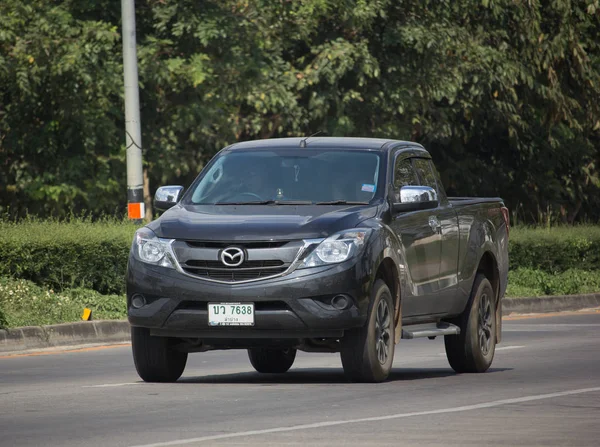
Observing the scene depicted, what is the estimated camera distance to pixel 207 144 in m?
33.5

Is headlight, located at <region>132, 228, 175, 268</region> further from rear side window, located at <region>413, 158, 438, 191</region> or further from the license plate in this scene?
rear side window, located at <region>413, 158, 438, 191</region>

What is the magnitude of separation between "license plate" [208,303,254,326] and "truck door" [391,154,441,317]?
1.57 meters

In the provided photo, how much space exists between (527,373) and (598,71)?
2607 cm

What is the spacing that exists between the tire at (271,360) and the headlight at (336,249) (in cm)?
244

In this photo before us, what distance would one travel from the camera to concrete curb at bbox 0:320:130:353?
56.8ft

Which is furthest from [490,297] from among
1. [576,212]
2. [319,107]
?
[576,212]

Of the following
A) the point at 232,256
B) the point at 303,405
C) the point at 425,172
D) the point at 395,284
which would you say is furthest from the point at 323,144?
the point at 303,405

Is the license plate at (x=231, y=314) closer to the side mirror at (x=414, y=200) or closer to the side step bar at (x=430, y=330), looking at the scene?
the side step bar at (x=430, y=330)

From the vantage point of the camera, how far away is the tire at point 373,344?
11688 millimetres

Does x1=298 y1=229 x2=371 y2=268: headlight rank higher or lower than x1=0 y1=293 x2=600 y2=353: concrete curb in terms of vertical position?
higher

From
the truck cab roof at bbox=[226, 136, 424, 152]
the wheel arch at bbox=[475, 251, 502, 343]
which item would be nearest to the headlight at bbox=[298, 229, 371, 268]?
the truck cab roof at bbox=[226, 136, 424, 152]

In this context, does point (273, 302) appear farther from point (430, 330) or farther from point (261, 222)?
point (430, 330)

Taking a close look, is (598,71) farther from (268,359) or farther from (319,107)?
(268,359)

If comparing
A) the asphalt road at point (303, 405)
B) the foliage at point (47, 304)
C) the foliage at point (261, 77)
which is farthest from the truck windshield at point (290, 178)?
the foliage at point (261, 77)
